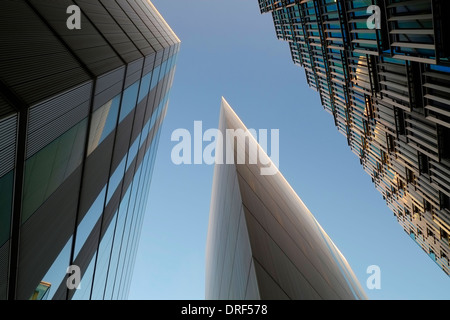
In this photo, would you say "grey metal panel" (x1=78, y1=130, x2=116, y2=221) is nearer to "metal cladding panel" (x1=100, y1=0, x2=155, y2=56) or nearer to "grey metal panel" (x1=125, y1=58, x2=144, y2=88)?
"grey metal panel" (x1=125, y1=58, x2=144, y2=88)

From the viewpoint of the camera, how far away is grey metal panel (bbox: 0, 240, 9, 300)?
242 inches

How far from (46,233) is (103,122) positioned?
4.81 metres

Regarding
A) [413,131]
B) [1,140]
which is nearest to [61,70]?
[1,140]

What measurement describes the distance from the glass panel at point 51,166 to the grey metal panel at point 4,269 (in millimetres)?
798

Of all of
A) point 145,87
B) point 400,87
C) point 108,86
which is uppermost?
point 400,87

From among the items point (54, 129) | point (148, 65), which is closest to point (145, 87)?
point (148, 65)

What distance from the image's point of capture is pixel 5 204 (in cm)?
589

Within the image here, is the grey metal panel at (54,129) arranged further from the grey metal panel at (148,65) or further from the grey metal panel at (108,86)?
the grey metal panel at (148,65)

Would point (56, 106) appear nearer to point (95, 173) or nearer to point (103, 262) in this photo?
point (95, 173)

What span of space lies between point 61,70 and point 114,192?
9.19 m

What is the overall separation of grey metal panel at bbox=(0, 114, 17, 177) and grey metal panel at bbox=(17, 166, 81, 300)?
2.01 meters

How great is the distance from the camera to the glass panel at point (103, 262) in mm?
14875

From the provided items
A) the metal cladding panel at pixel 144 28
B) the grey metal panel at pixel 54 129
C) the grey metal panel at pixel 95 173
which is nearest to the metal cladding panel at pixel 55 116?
the grey metal panel at pixel 54 129
